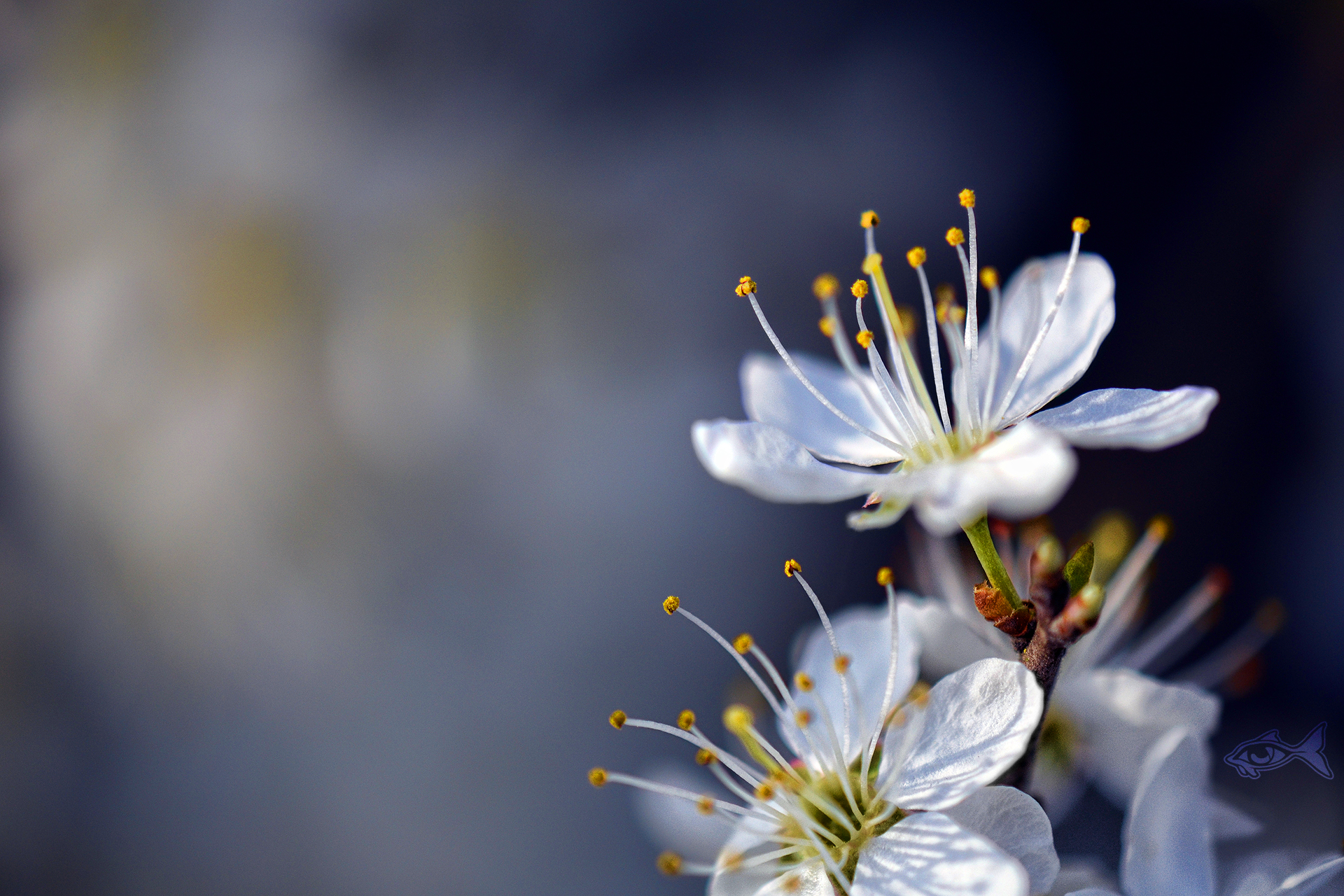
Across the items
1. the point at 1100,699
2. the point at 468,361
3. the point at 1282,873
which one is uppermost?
the point at 468,361

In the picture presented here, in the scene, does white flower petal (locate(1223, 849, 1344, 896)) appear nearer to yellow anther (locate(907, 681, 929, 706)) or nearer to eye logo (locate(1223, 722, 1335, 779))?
eye logo (locate(1223, 722, 1335, 779))

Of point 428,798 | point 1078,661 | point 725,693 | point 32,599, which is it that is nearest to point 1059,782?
point 1078,661

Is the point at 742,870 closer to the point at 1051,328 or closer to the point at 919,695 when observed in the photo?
the point at 919,695

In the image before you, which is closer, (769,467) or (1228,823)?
(769,467)

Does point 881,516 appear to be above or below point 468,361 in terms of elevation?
below

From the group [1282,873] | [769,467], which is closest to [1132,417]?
[769,467]

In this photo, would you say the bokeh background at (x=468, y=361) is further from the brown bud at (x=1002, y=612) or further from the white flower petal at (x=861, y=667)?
the brown bud at (x=1002, y=612)

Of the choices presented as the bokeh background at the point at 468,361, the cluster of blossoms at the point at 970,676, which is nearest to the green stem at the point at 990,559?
the cluster of blossoms at the point at 970,676
